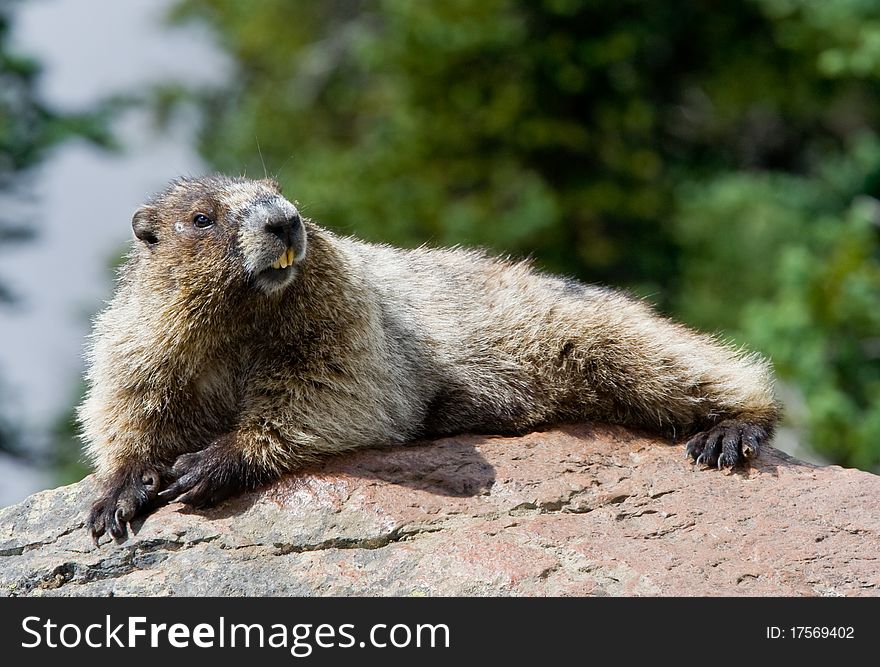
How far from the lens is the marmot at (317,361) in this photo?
7.08m

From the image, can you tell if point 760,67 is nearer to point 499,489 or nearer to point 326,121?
point 326,121

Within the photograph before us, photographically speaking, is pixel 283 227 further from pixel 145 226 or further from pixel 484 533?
pixel 484 533

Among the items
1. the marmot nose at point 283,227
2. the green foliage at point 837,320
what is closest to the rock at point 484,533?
the marmot nose at point 283,227

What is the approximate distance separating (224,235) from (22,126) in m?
7.53

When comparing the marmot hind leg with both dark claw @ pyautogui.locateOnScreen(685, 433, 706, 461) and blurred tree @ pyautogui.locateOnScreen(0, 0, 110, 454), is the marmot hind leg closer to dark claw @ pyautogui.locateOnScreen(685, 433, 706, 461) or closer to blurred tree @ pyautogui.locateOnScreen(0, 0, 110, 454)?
dark claw @ pyautogui.locateOnScreen(685, 433, 706, 461)

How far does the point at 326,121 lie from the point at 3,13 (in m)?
12.0

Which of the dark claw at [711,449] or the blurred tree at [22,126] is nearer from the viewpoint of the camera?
the dark claw at [711,449]

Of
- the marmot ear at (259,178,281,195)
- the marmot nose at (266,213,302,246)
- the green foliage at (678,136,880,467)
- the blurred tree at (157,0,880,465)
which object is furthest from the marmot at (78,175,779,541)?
the blurred tree at (157,0,880,465)

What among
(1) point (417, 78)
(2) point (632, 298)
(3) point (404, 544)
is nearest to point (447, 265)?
(2) point (632, 298)

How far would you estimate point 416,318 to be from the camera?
8148mm

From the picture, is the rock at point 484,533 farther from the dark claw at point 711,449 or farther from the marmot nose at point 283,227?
the marmot nose at point 283,227

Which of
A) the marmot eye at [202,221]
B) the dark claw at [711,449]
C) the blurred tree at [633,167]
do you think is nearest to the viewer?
the marmot eye at [202,221]

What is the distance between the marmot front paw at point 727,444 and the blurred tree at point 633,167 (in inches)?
209

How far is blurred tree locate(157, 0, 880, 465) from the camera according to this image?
44.4 ft
